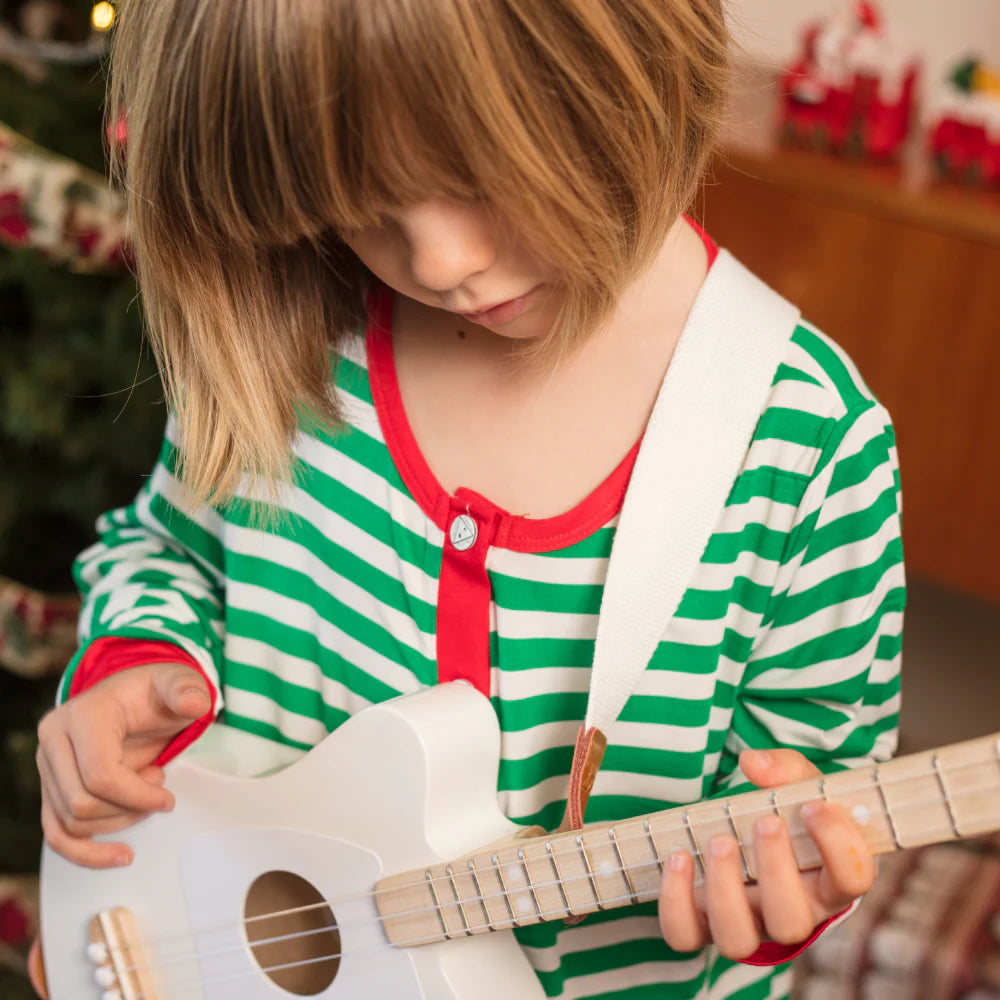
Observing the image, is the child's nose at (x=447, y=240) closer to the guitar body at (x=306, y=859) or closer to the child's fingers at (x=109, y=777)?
the guitar body at (x=306, y=859)

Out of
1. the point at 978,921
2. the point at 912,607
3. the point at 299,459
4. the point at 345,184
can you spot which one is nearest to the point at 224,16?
the point at 345,184

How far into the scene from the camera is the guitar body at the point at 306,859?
0.70 meters

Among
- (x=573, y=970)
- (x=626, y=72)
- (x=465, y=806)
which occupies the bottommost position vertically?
(x=573, y=970)

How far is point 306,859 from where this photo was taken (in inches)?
29.8

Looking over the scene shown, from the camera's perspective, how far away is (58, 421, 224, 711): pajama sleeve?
82cm

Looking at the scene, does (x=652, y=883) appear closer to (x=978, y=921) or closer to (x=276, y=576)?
(x=276, y=576)

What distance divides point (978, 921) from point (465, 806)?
30.6 inches

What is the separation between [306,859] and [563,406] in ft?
1.13

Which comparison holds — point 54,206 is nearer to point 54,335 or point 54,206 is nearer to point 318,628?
point 54,335

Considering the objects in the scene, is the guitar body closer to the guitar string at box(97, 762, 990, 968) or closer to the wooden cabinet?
the guitar string at box(97, 762, 990, 968)

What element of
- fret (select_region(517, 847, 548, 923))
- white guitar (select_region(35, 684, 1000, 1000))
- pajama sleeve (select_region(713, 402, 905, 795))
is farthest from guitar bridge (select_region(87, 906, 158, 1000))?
pajama sleeve (select_region(713, 402, 905, 795))

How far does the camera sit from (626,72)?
1.80 feet

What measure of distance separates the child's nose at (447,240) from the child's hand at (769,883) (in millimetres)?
292

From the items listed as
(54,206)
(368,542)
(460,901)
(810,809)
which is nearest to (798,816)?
(810,809)
